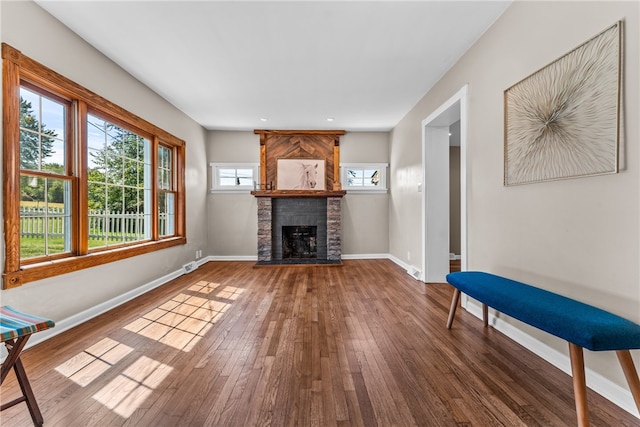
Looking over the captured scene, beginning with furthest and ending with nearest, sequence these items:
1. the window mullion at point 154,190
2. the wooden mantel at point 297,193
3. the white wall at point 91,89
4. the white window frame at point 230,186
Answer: the white window frame at point 230,186
the wooden mantel at point 297,193
the window mullion at point 154,190
the white wall at point 91,89

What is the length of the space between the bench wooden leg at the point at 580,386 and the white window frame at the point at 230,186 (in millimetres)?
5292

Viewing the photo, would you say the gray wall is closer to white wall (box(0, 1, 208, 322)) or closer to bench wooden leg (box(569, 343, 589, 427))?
white wall (box(0, 1, 208, 322))

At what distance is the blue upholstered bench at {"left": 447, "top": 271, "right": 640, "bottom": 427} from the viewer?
4.17 feet

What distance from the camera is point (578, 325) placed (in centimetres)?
133

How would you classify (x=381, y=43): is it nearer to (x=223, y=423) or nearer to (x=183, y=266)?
(x=223, y=423)

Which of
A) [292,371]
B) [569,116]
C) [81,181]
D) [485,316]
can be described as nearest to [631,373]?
[485,316]

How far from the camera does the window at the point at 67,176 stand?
81.3 inches

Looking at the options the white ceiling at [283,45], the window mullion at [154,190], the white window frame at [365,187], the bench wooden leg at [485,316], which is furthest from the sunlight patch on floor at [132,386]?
the white window frame at [365,187]

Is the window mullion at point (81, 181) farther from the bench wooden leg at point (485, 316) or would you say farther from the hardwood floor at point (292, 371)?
the bench wooden leg at point (485, 316)

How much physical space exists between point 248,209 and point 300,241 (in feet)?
4.30

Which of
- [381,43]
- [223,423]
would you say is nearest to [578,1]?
[381,43]

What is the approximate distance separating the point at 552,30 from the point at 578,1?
7.8 inches

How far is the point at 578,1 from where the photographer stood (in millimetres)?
1703

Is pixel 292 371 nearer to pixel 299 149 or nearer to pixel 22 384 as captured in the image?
pixel 22 384
